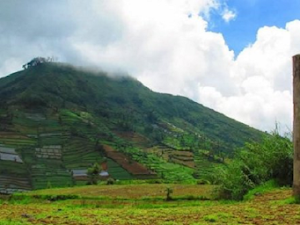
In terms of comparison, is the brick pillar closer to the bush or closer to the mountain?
the bush

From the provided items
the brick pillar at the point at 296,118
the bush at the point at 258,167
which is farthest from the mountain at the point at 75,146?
the brick pillar at the point at 296,118

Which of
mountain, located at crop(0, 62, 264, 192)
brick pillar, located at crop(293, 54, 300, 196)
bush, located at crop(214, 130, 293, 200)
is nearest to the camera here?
brick pillar, located at crop(293, 54, 300, 196)

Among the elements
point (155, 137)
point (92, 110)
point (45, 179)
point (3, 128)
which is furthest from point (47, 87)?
point (45, 179)

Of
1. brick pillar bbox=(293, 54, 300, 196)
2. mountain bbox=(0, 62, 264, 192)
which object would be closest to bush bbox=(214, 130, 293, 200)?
brick pillar bbox=(293, 54, 300, 196)

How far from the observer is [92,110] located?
183375 millimetres

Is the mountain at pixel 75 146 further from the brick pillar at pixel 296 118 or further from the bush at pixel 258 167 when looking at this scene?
the brick pillar at pixel 296 118

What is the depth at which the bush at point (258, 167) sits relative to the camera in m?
19.7

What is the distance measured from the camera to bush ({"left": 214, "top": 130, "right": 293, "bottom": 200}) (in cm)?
1969

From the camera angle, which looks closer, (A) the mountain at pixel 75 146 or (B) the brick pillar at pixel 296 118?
(B) the brick pillar at pixel 296 118

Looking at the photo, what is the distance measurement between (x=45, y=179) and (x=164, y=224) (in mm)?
90983

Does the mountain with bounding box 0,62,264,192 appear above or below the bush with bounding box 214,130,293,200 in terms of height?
above

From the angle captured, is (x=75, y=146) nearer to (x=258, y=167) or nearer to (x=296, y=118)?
(x=258, y=167)

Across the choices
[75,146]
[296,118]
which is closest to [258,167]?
[296,118]

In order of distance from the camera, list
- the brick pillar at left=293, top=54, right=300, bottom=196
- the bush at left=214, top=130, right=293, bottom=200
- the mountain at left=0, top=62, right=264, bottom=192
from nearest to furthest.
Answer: the brick pillar at left=293, top=54, right=300, bottom=196 < the bush at left=214, top=130, right=293, bottom=200 < the mountain at left=0, top=62, right=264, bottom=192
